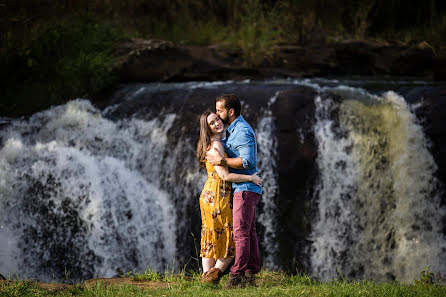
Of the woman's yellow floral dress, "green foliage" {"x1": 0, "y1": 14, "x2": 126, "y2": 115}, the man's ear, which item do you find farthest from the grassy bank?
"green foliage" {"x1": 0, "y1": 14, "x2": 126, "y2": 115}

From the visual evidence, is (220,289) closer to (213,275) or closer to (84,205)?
(213,275)

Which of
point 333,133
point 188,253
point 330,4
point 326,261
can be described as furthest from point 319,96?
point 330,4

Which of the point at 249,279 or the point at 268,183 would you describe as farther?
the point at 268,183

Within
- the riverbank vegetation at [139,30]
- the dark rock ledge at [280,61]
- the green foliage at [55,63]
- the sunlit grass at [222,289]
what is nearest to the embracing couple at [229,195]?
the sunlit grass at [222,289]

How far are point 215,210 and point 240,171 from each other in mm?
388

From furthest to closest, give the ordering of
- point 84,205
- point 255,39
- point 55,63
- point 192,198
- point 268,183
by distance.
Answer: point 255,39, point 55,63, point 192,198, point 268,183, point 84,205

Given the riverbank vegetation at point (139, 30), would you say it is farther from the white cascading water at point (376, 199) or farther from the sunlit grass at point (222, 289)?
the sunlit grass at point (222, 289)

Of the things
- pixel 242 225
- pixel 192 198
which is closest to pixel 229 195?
pixel 242 225

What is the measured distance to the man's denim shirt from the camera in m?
4.20

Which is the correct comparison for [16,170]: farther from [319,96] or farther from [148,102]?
[319,96]

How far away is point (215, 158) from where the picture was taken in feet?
13.9

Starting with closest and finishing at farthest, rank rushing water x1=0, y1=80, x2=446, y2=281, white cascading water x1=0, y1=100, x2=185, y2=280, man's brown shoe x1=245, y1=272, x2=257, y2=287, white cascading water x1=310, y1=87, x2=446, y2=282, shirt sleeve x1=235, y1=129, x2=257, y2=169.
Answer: shirt sleeve x1=235, y1=129, x2=257, y2=169
man's brown shoe x1=245, y1=272, x2=257, y2=287
white cascading water x1=0, y1=100, x2=185, y2=280
rushing water x1=0, y1=80, x2=446, y2=281
white cascading water x1=310, y1=87, x2=446, y2=282

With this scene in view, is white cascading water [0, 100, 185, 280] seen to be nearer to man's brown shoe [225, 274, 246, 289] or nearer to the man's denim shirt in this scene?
man's brown shoe [225, 274, 246, 289]

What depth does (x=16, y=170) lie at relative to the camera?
24.9ft
